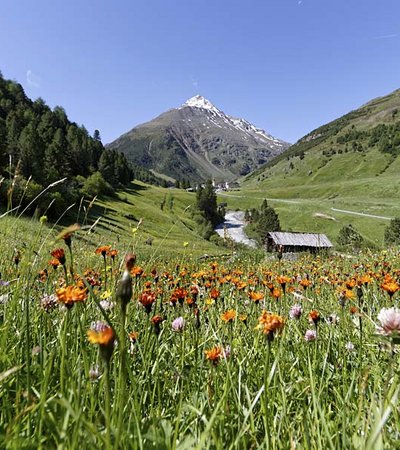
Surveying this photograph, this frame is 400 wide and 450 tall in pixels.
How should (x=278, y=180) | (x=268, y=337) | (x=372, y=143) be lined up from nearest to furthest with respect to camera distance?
(x=268, y=337) → (x=372, y=143) → (x=278, y=180)

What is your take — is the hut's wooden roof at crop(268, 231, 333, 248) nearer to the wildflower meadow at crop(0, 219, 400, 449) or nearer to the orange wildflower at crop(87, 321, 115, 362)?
the wildflower meadow at crop(0, 219, 400, 449)

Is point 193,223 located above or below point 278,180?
below

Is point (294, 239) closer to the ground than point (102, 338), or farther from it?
closer to the ground

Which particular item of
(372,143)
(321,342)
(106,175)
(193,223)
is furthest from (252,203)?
(321,342)

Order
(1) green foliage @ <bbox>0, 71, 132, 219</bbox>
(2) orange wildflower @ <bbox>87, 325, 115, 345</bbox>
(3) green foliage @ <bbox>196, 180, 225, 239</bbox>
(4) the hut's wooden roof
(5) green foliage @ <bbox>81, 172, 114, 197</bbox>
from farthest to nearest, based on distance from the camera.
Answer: (3) green foliage @ <bbox>196, 180, 225, 239</bbox> → (5) green foliage @ <bbox>81, 172, 114, 197</bbox> → (1) green foliage @ <bbox>0, 71, 132, 219</bbox> → (4) the hut's wooden roof → (2) orange wildflower @ <bbox>87, 325, 115, 345</bbox>

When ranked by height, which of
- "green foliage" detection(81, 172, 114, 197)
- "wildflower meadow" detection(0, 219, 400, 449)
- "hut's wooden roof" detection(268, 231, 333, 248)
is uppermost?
"green foliage" detection(81, 172, 114, 197)

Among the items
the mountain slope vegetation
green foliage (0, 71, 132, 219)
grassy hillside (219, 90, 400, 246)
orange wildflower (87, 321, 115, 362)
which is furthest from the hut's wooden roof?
orange wildflower (87, 321, 115, 362)

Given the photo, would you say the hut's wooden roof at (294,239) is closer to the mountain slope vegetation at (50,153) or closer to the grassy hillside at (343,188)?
the grassy hillside at (343,188)

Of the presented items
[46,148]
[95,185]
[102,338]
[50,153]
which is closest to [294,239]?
[102,338]

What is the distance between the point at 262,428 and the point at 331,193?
126169mm

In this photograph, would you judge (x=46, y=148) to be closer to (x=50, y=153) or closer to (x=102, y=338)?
(x=50, y=153)

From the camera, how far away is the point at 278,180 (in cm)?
18612

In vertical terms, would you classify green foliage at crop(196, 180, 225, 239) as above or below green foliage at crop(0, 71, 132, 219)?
below

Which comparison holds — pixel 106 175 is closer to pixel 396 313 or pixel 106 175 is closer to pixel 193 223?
pixel 193 223
